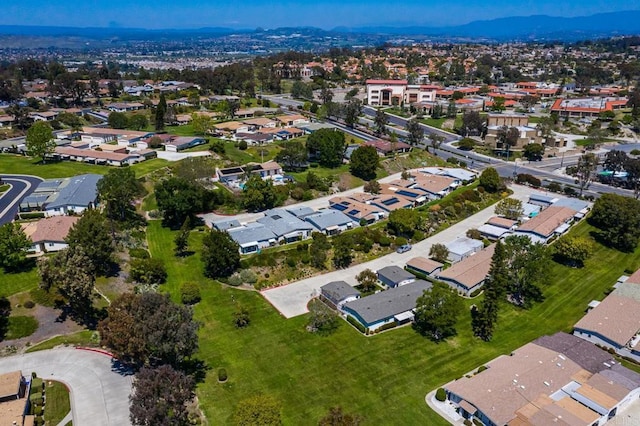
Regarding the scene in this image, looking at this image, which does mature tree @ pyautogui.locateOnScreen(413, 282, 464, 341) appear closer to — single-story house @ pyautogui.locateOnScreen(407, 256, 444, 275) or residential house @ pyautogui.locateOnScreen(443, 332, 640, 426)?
residential house @ pyautogui.locateOnScreen(443, 332, 640, 426)

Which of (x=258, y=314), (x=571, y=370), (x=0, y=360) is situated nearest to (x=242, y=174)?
(x=258, y=314)

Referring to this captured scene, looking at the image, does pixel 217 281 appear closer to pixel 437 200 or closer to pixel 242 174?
pixel 242 174

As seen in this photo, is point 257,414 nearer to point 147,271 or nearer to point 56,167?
point 147,271

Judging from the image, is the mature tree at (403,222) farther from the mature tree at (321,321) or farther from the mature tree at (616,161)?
the mature tree at (616,161)

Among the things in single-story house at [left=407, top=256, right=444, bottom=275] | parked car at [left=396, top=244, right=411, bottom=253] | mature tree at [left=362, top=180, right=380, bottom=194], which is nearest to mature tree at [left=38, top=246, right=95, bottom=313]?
single-story house at [left=407, top=256, right=444, bottom=275]

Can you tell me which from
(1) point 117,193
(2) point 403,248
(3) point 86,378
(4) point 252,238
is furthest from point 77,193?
(2) point 403,248
